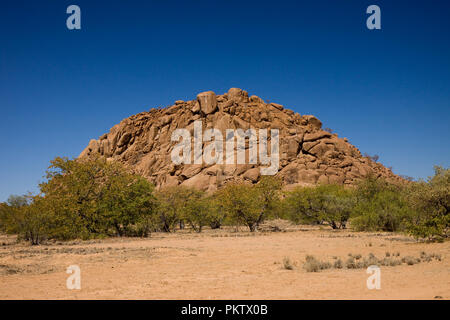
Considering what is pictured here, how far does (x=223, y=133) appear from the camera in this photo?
293ft

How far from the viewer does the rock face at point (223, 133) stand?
79.7 meters

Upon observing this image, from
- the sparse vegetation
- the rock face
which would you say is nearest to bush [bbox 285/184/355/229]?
the sparse vegetation

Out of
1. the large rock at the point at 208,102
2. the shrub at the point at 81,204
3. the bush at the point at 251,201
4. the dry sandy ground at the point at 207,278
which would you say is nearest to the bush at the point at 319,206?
the bush at the point at 251,201

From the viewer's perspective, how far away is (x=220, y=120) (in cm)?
9081

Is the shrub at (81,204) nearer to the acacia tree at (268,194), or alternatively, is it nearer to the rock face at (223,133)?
the acacia tree at (268,194)

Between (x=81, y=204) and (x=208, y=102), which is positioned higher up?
(x=208, y=102)

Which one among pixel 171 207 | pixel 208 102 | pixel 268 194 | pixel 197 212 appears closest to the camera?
pixel 268 194

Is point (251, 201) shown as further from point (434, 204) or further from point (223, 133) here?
point (223, 133)

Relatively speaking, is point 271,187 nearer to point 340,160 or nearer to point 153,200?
point 153,200

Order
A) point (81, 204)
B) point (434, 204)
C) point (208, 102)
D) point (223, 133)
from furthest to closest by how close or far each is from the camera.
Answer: point (208, 102) → point (223, 133) → point (81, 204) → point (434, 204)

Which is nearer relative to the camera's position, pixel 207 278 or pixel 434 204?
pixel 207 278

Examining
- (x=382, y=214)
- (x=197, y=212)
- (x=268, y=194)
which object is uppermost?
(x=268, y=194)

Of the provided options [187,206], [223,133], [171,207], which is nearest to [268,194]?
[187,206]
